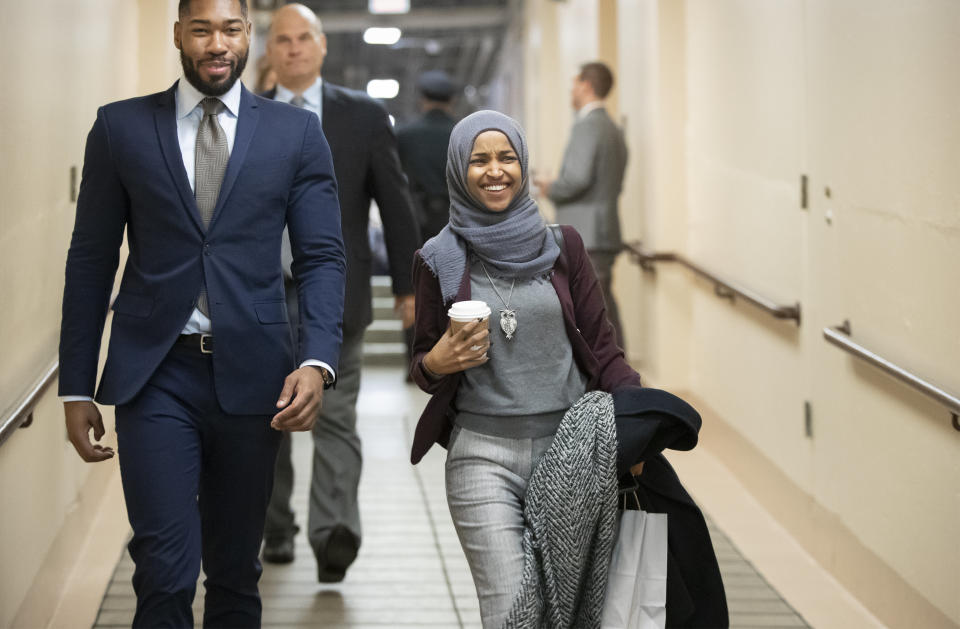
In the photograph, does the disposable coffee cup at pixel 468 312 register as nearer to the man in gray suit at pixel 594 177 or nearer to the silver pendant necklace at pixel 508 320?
the silver pendant necklace at pixel 508 320

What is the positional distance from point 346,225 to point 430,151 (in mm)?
3611

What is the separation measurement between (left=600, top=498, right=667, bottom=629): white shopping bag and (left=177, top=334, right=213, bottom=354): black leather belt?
0.97 metres

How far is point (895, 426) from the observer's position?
3863 millimetres

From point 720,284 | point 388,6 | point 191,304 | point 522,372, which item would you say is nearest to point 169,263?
point 191,304

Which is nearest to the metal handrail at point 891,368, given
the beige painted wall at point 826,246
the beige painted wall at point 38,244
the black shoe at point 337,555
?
the beige painted wall at point 826,246

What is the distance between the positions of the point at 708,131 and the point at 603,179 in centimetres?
96

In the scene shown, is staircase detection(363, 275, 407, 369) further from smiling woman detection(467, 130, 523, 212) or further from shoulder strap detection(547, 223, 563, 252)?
smiling woman detection(467, 130, 523, 212)

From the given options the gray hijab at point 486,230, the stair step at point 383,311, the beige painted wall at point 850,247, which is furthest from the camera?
the stair step at point 383,311

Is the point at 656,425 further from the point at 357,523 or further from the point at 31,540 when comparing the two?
the point at 31,540

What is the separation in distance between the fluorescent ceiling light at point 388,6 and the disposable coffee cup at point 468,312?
50.8ft

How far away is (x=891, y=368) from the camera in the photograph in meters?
3.64

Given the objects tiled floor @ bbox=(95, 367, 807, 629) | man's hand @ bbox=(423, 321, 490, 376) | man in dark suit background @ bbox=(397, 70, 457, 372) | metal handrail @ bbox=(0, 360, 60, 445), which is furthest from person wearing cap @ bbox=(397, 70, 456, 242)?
man's hand @ bbox=(423, 321, 490, 376)

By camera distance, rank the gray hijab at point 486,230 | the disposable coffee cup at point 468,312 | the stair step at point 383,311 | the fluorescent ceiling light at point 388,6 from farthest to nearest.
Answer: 1. the fluorescent ceiling light at point 388,6
2. the stair step at point 383,311
3. the gray hijab at point 486,230
4. the disposable coffee cup at point 468,312

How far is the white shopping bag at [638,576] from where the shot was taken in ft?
8.84
